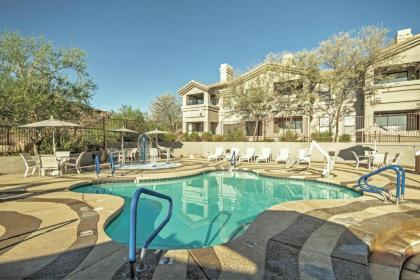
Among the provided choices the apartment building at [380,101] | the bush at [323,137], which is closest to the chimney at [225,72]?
the apartment building at [380,101]

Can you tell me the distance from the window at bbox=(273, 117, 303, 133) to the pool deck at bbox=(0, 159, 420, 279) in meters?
16.3

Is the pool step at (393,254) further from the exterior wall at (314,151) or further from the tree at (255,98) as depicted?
the tree at (255,98)

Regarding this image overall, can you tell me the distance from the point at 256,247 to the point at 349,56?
18.7 metres

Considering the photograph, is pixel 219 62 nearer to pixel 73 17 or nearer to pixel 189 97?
pixel 189 97

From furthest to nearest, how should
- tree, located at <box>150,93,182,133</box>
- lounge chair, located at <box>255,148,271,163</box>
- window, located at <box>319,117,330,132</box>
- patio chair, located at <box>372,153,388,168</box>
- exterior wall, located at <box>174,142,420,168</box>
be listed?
tree, located at <box>150,93,182,133</box> < window, located at <box>319,117,330,132</box> < lounge chair, located at <box>255,148,271,163</box> < exterior wall, located at <box>174,142,420,168</box> < patio chair, located at <box>372,153,388,168</box>

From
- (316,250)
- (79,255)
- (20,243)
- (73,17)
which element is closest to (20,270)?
(79,255)

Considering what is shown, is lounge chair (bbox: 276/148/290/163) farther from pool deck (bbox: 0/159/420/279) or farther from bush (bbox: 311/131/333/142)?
pool deck (bbox: 0/159/420/279)

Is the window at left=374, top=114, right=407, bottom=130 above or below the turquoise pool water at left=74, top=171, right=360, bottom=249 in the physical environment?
above

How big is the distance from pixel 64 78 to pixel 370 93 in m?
23.0

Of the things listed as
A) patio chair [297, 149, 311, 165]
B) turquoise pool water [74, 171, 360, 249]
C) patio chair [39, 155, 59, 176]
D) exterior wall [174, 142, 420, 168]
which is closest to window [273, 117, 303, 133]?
exterior wall [174, 142, 420, 168]

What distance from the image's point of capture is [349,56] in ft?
54.9

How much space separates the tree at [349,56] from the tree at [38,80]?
17858 millimetres

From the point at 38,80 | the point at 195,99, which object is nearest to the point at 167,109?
the point at 195,99

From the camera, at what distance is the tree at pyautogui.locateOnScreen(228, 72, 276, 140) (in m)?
20.2
